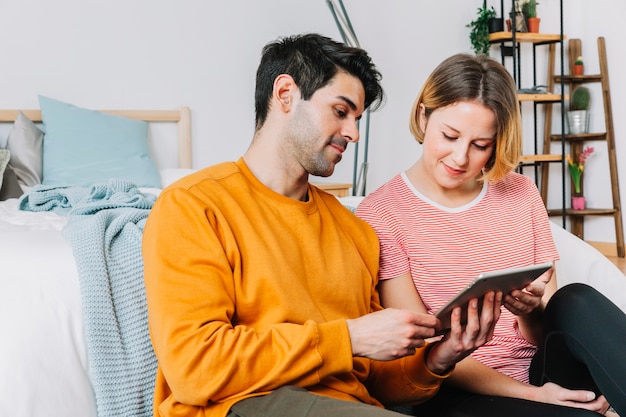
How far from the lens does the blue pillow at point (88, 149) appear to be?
9.49 feet

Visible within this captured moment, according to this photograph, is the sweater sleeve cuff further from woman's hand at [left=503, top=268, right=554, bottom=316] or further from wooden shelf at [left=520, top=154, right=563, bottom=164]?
wooden shelf at [left=520, top=154, right=563, bottom=164]

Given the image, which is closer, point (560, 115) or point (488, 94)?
point (488, 94)

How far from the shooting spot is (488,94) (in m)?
1.43

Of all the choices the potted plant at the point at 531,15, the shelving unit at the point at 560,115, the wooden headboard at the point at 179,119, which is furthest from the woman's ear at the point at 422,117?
the potted plant at the point at 531,15

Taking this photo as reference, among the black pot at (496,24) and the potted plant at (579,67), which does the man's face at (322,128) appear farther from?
the potted plant at (579,67)

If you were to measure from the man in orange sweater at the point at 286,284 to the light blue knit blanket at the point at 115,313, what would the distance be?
182 mm

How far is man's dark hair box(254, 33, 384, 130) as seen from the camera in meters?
1.20

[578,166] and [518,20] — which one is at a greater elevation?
[518,20]

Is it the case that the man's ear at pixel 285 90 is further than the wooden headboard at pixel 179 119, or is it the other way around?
the wooden headboard at pixel 179 119

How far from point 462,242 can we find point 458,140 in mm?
201

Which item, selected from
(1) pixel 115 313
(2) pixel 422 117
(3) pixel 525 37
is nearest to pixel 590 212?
(3) pixel 525 37

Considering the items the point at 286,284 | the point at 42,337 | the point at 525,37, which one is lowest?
the point at 42,337

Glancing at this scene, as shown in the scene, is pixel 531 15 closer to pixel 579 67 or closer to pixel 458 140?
pixel 579 67

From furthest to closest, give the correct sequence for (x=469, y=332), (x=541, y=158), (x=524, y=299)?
(x=541, y=158) < (x=524, y=299) < (x=469, y=332)
